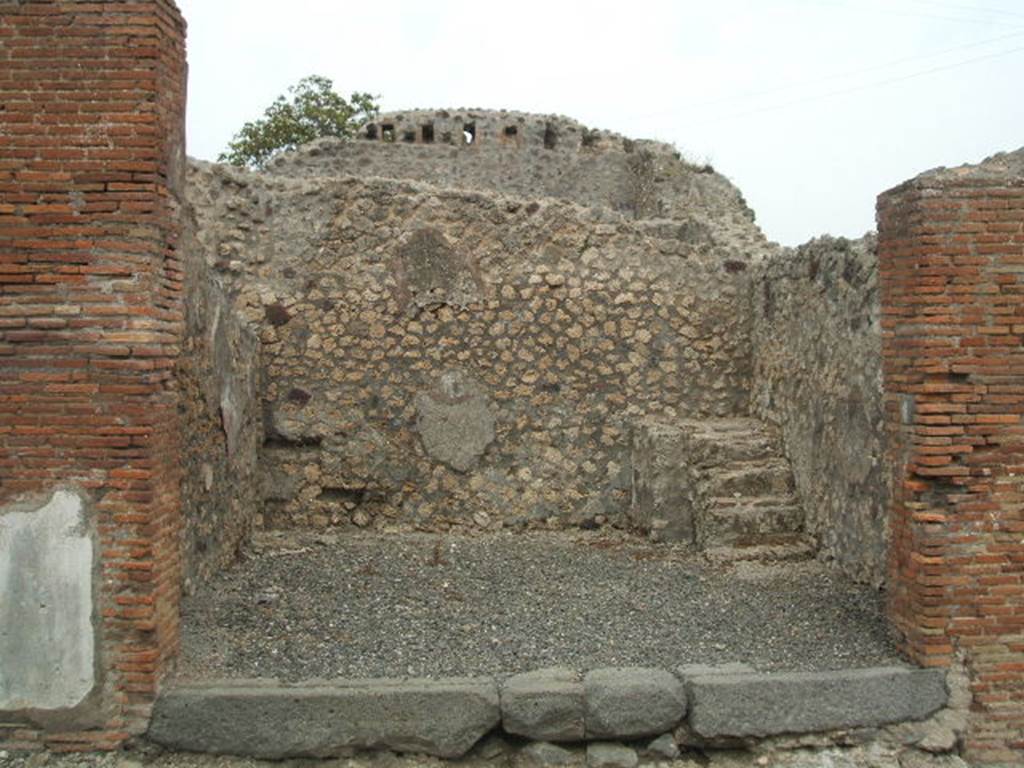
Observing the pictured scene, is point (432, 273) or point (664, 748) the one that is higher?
point (432, 273)

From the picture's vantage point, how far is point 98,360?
471 cm

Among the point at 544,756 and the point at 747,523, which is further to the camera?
the point at 747,523

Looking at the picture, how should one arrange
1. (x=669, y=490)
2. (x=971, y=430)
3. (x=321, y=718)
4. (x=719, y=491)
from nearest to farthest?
(x=321, y=718) < (x=971, y=430) < (x=719, y=491) < (x=669, y=490)

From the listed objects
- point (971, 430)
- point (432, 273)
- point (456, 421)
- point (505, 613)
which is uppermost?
point (432, 273)

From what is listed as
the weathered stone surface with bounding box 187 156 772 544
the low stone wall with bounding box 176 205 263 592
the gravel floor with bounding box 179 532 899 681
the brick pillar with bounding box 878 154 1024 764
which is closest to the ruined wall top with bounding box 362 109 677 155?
the weathered stone surface with bounding box 187 156 772 544

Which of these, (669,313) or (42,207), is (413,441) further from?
(42,207)

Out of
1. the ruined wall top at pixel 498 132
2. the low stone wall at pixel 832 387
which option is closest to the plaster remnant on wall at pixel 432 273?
the low stone wall at pixel 832 387

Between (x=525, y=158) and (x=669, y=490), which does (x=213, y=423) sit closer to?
(x=669, y=490)

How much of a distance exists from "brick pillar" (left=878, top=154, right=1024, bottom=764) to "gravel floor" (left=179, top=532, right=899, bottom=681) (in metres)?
0.51

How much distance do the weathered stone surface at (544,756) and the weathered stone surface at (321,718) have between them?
26 centimetres

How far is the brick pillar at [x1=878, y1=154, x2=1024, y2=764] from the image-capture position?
17.0ft

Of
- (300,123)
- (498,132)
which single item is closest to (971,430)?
(498,132)

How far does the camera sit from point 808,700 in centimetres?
505

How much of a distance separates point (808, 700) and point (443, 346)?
15.3 feet
